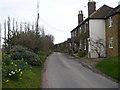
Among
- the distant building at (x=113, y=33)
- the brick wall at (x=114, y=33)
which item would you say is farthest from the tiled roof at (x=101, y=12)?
the brick wall at (x=114, y=33)

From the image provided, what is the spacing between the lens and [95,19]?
27.9 meters

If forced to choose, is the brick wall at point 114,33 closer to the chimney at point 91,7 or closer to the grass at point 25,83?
the chimney at point 91,7

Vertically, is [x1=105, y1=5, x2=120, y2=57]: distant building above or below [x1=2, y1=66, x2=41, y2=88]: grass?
above

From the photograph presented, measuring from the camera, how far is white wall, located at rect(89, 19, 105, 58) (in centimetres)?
2780

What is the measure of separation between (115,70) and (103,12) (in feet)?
60.2

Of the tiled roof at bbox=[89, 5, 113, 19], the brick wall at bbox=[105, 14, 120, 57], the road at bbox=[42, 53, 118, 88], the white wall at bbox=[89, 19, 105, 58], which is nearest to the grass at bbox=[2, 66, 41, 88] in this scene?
the road at bbox=[42, 53, 118, 88]

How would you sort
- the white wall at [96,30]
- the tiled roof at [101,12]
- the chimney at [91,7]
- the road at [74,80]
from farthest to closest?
the chimney at [91,7]
the tiled roof at [101,12]
the white wall at [96,30]
the road at [74,80]

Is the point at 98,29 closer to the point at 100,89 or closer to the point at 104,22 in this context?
the point at 104,22

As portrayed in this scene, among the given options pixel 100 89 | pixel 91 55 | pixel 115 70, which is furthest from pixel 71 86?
pixel 91 55

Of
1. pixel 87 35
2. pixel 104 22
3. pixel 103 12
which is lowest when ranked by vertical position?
pixel 87 35

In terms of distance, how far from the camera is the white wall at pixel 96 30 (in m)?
27.8

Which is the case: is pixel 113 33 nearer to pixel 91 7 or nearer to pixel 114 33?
pixel 114 33

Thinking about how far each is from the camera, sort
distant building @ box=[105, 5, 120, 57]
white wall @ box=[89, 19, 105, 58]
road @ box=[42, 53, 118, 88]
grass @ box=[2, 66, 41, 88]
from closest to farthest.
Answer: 1. grass @ box=[2, 66, 41, 88]
2. road @ box=[42, 53, 118, 88]
3. distant building @ box=[105, 5, 120, 57]
4. white wall @ box=[89, 19, 105, 58]

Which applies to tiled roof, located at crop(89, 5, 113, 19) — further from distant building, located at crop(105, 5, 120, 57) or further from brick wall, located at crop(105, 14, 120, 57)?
brick wall, located at crop(105, 14, 120, 57)
